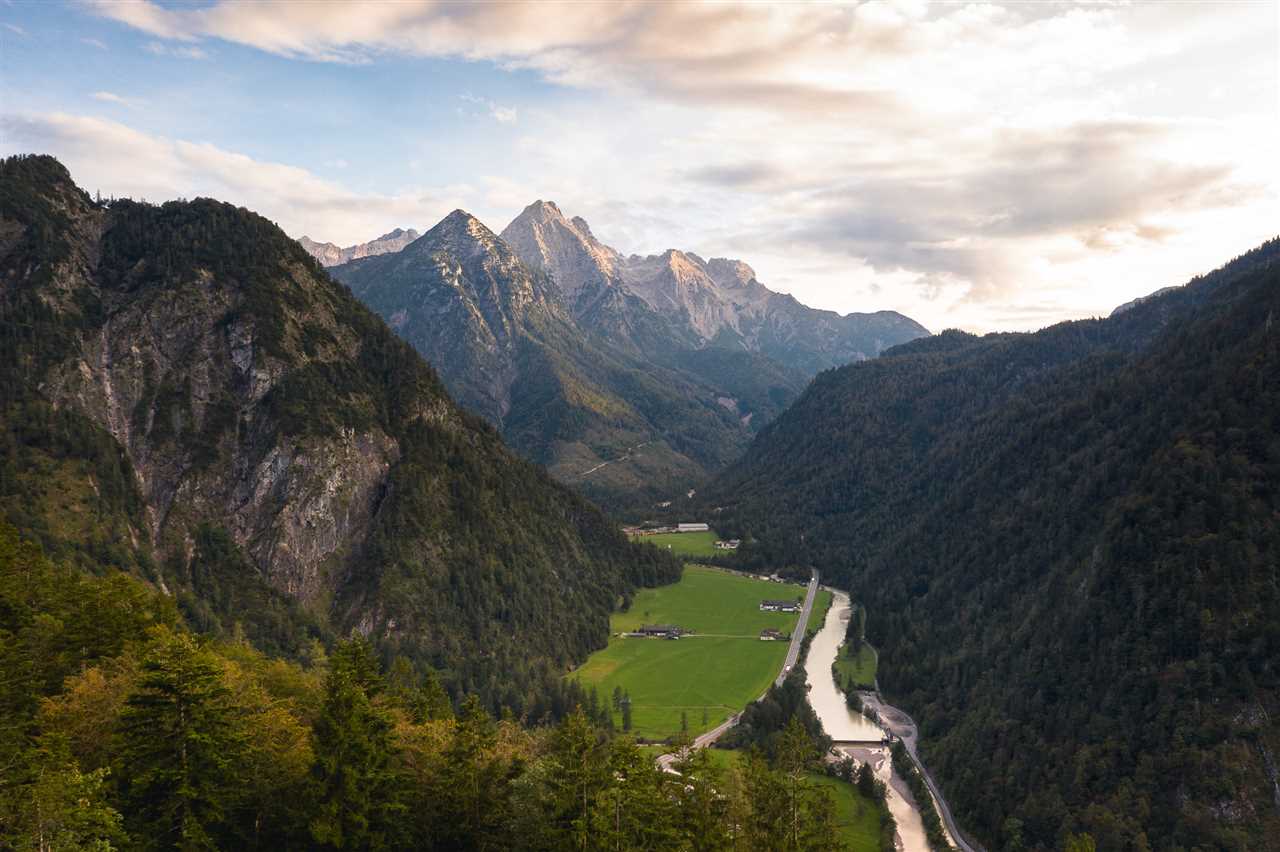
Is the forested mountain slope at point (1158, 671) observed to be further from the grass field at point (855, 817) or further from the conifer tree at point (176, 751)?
the conifer tree at point (176, 751)

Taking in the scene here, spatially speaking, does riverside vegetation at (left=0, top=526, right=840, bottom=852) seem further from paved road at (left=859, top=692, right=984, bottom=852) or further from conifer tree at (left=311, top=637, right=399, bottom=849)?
paved road at (left=859, top=692, right=984, bottom=852)

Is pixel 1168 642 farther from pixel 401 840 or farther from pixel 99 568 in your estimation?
pixel 99 568

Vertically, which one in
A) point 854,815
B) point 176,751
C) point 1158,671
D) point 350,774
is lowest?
point 854,815

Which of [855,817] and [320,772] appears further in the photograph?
[855,817]

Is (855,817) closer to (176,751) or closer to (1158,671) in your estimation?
(1158,671)

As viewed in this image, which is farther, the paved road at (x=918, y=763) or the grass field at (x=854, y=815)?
the paved road at (x=918, y=763)

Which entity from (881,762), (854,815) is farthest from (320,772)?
(881,762)

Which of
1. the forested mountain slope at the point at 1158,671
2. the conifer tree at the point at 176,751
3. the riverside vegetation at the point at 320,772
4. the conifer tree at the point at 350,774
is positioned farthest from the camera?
the forested mountain slope at the point at 1158,671

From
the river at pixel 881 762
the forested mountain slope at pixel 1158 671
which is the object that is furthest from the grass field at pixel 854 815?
the forested mountain slope at pixel 1158 671

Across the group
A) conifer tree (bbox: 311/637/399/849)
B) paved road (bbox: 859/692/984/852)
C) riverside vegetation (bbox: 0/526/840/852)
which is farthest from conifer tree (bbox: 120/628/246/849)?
paved road (bbox: 859/692/984/852)

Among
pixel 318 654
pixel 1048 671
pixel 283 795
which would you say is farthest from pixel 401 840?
pixel 1048 671
